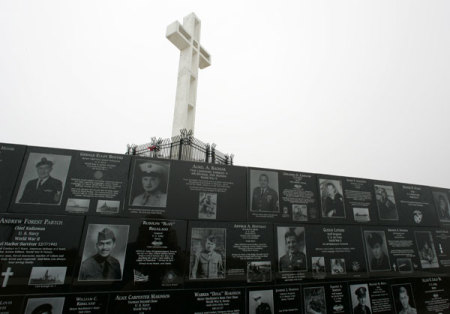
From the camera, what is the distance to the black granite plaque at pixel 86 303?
141 inches

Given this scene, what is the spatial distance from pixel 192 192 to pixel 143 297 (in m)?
1.90

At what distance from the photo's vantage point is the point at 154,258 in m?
4.14

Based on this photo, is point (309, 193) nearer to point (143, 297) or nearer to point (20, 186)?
point (143, 297)

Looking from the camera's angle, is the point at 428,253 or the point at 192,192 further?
the point at 428,253

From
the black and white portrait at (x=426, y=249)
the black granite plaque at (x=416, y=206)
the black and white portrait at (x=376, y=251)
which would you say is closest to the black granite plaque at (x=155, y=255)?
the black and white portrait at (x=376, y=251)

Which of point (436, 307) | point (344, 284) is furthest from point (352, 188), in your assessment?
point (436, 307)

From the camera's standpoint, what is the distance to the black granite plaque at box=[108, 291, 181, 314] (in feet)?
12.4

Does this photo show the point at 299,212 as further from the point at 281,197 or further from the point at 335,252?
the point at 335,252

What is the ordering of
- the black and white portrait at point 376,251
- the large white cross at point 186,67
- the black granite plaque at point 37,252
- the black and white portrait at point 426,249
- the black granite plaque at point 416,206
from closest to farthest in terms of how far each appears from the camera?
the black granite plaque at point 37,252, the black and white portrait at point 376,251, the black and white portrait at point 426,249, the black granite plaque at point 416,206, the large white cross at point 186,67

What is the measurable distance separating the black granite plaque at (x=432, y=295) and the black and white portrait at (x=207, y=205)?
4971 mm

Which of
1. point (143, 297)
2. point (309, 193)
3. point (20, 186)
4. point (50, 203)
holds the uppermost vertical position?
point (309, 193)

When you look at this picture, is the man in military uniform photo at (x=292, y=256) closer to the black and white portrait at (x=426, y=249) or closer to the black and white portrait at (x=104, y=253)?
the black and white portrait at (x=104, y=253)

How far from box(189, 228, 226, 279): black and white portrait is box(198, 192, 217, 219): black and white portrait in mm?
264

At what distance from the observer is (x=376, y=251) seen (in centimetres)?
558
